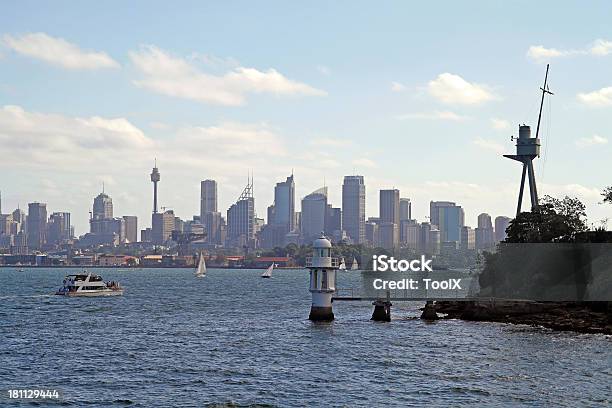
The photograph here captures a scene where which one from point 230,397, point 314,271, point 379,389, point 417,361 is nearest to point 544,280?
point 314,271

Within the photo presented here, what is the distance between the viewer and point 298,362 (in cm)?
7094

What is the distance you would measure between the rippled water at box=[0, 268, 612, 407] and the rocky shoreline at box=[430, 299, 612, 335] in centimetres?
364

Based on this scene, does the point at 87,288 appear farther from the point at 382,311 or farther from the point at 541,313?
the point at 541,313

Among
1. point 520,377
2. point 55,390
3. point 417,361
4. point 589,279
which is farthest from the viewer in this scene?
point 589,279

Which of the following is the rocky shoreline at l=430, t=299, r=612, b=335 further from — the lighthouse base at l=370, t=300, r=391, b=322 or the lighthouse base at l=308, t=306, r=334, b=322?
the lighthouse base at l=308, t=306, r=334, b=322

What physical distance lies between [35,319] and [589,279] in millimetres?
70424

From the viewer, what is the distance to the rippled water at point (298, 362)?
5694 centimetres

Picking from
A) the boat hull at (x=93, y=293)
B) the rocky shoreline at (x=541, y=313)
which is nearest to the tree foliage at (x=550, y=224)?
the rocky shoreline at (x=541, y=313)

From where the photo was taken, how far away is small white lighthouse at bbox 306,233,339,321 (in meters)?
95.3

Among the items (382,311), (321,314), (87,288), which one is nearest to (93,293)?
(87,288)

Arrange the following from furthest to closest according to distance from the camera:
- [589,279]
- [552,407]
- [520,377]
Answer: [589,279] < [520,377] < [552,407]

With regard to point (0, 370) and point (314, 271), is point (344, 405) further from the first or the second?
point (314, 271)

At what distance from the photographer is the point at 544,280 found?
11638 centimetres

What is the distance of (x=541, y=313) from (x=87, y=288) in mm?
92414
